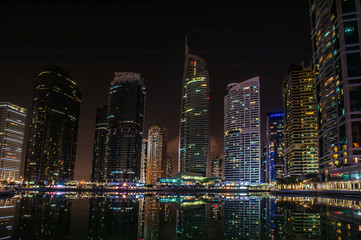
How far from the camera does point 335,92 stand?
449 ft

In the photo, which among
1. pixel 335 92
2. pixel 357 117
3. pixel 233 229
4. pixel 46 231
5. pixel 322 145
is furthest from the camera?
pixel 322 145

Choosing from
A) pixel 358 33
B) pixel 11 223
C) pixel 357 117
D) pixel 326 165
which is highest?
pixel 358 33

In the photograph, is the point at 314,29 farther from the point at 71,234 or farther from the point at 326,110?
the point at 71,234

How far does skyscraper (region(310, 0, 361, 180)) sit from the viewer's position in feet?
400

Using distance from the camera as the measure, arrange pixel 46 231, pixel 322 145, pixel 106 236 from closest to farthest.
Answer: pixel 106 236 → pixel 46 231 → pixel 322 145

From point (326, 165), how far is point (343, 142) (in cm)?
2538

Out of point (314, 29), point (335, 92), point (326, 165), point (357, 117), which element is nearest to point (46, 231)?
point (357, 117)

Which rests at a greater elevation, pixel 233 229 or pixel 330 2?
pixel 330 2

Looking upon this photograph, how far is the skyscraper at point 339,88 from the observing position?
400ft

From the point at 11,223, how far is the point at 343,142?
13160 cm

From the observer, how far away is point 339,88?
132 meters

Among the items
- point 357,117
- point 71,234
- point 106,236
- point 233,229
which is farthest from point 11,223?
point 357,117

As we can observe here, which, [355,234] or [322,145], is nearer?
[355,234]

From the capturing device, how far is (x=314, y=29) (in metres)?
173
